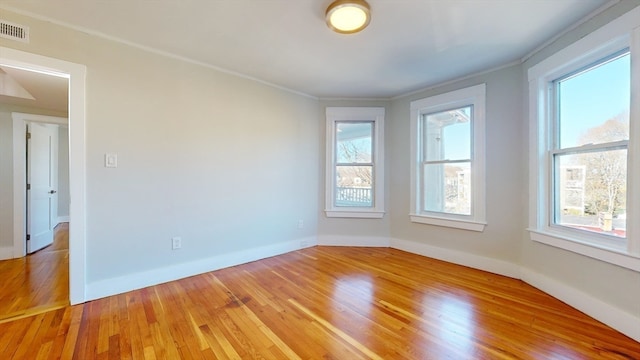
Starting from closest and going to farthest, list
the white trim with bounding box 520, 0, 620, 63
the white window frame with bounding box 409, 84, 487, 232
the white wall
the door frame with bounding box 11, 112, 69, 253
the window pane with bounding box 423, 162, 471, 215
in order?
the white trim with bounding box 520, 0, 620, 63 < the white wall < the white window frame with bounding box 409, 84, 487, 232 < the window pane with bounding box 423, 162, 471, 215 < the door frame with bounding box 11, 112, 69, 253

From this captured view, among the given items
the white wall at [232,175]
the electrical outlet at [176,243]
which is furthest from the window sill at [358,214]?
the electrical outlet at [176,243]

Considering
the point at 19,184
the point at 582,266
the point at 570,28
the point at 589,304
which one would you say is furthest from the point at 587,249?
the point at 19,184

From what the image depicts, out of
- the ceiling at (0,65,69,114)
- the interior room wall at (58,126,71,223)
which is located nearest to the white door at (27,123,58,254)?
the ceiling at (0,65,69,114)

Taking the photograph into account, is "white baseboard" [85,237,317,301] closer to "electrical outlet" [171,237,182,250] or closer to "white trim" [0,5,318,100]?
"electrical outlet" [171,237,182,250]

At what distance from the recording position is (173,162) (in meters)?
2.80

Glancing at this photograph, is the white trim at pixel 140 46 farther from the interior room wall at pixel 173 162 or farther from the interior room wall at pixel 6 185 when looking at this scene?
the interior room wall at pixel 6 185

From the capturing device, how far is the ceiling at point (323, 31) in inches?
78.5

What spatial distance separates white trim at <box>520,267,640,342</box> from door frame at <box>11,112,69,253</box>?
6.16m

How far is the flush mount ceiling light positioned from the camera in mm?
1879

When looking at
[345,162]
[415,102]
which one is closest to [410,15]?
[415,102]

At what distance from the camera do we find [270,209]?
3672mm

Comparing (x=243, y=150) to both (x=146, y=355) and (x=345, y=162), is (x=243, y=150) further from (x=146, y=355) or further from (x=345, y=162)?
(x=146, y=355)

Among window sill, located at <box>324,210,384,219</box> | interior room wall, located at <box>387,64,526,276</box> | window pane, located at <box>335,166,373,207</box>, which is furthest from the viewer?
window pane, located at <box>335,166,373,207</box>

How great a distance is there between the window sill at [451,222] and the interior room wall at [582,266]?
0.46 metres
